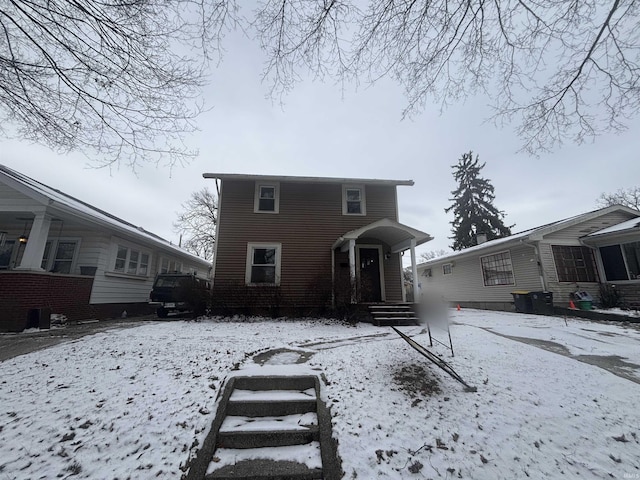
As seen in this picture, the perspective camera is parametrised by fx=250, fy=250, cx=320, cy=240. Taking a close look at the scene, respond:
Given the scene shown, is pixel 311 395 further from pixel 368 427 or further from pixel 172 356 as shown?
pixel 172 356

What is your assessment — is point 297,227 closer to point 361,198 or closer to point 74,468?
point 361,198

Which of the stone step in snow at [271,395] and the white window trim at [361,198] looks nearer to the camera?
the stone step in snow at [271,395]

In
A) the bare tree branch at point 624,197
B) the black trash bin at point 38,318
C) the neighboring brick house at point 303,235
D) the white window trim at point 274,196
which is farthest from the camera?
the bare tree branch at point 624,197

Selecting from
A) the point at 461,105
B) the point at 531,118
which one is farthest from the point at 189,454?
the point at 531,118

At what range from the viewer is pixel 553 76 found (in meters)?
4.13

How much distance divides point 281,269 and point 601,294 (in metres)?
13.3

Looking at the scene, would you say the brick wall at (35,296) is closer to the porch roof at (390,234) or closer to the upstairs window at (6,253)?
the upstairs window at (6,253)

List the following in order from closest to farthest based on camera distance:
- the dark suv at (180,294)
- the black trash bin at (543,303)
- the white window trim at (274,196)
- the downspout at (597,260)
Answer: the dark suv at (180,294), the black trash bin at (543,303), the white window trim at (274,196), the downspout at (597,260)

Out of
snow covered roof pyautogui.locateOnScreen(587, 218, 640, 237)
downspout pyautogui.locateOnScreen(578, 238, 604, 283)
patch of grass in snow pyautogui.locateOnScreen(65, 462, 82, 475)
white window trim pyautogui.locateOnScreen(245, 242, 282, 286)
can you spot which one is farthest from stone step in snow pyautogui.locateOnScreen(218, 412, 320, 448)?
downspout pyautogui.locateOnScreen(578, 238, 604, 283)

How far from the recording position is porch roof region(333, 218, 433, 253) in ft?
29.0

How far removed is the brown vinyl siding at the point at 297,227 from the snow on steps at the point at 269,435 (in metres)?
5.94

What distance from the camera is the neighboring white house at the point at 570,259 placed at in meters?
10.3

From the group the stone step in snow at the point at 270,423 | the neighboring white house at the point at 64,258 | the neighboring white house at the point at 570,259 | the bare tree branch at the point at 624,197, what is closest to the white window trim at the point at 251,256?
the neighboring white house at the point at 64,258

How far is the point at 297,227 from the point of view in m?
10.2
